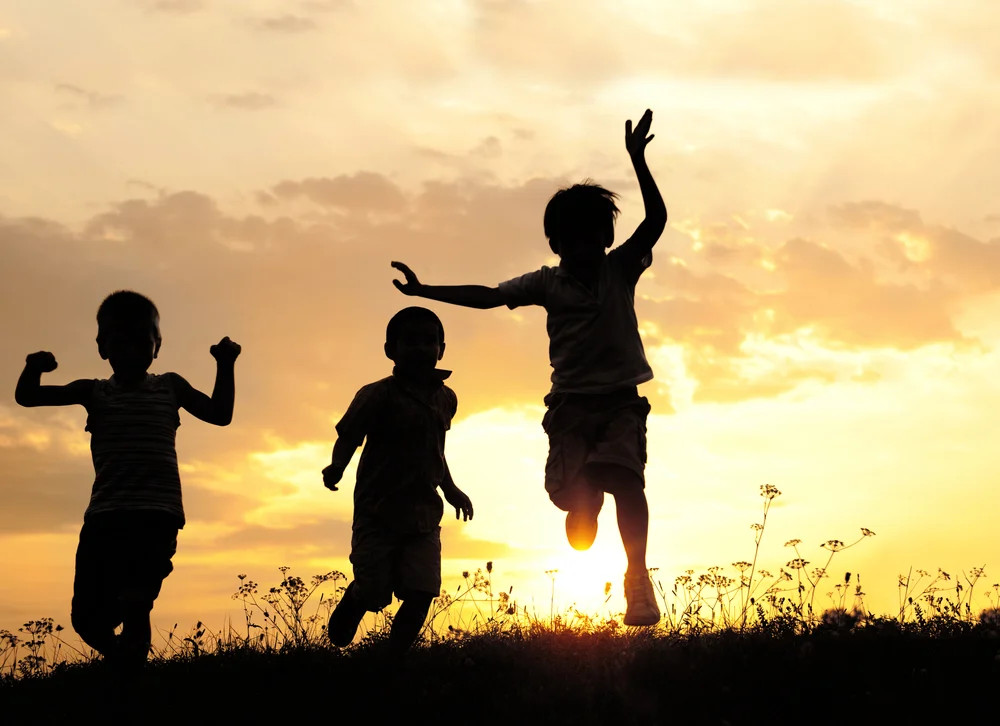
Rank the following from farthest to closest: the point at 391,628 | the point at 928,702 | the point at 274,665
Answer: the point at 391,628, the point at 274,665, the point at 928,702

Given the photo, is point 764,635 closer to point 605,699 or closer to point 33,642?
point 605,699

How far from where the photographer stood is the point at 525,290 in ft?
27.7

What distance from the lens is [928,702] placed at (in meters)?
6.62

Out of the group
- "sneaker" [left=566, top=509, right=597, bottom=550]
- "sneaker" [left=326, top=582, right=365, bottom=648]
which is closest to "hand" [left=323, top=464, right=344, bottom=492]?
"sneaker" [left=326, top=582, right=365, bottom=648]

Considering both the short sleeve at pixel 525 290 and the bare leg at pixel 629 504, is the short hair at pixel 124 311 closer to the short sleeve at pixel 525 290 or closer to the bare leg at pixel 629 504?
the short sleeve at pixel 525 290

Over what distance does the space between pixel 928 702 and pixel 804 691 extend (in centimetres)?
69

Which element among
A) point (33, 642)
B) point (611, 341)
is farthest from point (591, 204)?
point (33, 642)

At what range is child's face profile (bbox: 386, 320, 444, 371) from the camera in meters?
8.90

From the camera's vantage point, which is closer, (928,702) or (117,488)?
(928,702)

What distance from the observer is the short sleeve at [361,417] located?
887cm

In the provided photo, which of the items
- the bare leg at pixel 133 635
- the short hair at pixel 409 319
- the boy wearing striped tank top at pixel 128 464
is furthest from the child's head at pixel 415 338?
the bare leg at pixel 133 635

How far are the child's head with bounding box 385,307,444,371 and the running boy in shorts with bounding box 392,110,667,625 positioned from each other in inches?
22.6

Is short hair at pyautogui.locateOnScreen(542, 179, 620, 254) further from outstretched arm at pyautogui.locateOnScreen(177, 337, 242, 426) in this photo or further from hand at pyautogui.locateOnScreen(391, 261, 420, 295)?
outstretched arm at pyautogui.locateOnScreen(177, 337, 242, 426)

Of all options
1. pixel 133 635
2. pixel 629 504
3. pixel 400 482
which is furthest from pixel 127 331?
pixel 629 504
